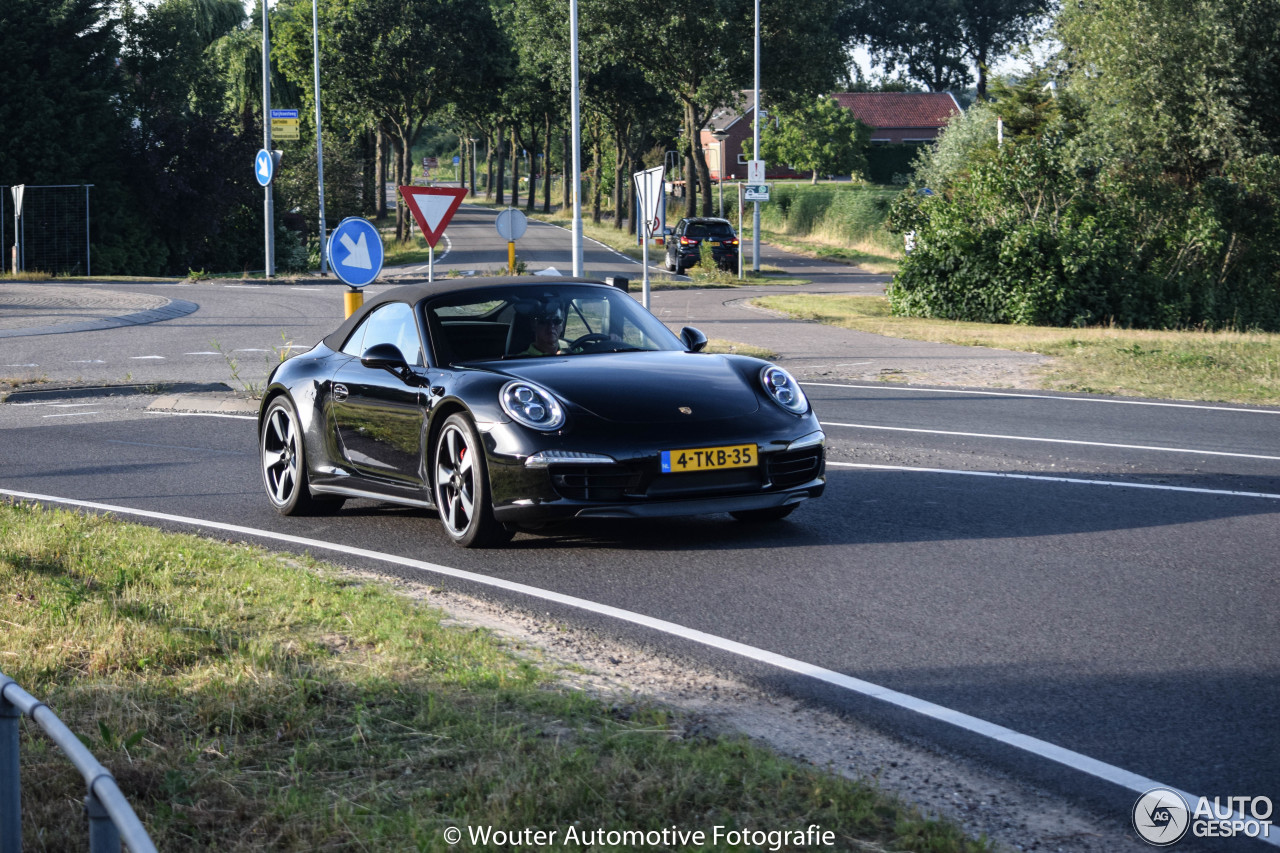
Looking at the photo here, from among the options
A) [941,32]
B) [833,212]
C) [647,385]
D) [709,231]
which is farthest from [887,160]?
[647,385]

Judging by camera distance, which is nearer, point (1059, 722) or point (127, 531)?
point (1059, 722)

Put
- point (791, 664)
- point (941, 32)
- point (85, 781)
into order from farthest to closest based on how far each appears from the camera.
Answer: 1. point (941, 32)
2. point (791, 664)
3. point (85, 781)

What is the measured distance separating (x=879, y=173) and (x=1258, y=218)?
67.0 m

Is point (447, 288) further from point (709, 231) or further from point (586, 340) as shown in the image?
point (709, 231)

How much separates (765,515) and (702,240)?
36978 millimetres

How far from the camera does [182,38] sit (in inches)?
2157

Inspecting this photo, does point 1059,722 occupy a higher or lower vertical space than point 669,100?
lower

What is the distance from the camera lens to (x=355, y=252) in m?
14.0

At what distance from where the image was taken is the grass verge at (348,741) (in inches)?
141

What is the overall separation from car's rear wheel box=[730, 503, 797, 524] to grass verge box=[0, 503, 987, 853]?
8.70 feet

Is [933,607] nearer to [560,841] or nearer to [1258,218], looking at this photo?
[560,841]

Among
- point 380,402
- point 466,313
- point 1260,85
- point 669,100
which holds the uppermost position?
point 669,100

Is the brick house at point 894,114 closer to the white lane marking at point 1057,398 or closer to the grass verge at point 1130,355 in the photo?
the grass verge at point 1130,355

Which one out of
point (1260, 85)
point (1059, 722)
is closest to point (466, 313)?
point (1059, 722)
